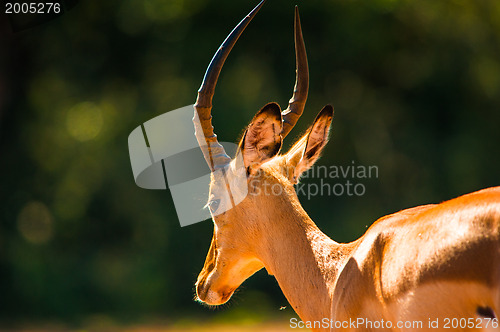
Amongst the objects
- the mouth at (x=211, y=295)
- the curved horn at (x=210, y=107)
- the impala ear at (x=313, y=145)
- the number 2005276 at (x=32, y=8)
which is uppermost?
the number 2005276 at (x=32, y=8)

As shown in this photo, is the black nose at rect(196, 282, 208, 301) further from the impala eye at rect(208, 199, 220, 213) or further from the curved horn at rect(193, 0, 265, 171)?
the curved horn at rect(193, 0, 265, 171)

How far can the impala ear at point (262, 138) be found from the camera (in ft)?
13.8

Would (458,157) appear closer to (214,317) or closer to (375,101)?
(375,101)

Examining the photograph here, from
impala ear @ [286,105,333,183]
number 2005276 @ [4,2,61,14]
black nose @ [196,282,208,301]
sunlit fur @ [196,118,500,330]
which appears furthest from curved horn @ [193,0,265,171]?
number 2005276 @ [4,2,61,14]

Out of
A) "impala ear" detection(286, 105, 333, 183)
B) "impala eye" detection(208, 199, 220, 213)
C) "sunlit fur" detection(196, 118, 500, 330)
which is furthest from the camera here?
"impala ear" detection(286, 105, 333, 183)

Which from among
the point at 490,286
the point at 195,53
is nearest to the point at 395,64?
the point at 195,53

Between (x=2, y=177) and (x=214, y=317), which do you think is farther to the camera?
(x=2, y=177)

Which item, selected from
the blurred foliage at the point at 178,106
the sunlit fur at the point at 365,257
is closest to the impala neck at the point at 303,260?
the sunlit fur at the point at 365,257

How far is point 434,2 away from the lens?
12.5 meters

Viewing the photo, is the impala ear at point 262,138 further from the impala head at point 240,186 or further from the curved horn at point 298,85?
the curved horn at point 298,85

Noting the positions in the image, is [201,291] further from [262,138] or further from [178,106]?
[178,106]

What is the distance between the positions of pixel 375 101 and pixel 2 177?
6988 millimetres

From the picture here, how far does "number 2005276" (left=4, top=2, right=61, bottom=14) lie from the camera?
12102 mm

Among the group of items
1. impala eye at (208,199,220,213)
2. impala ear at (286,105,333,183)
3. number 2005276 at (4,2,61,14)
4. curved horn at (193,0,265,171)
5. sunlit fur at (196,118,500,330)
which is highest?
number 2005276 at (4,2,61,14)
